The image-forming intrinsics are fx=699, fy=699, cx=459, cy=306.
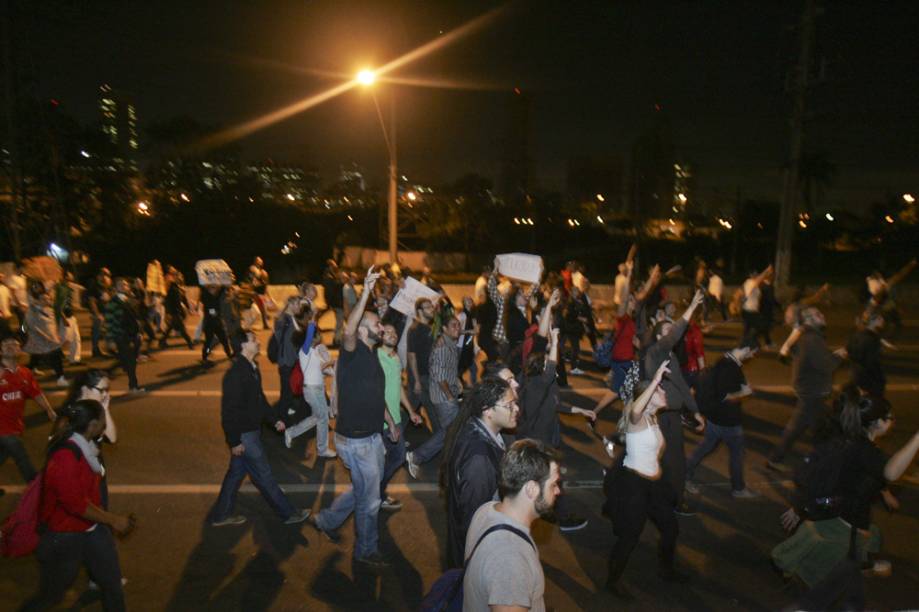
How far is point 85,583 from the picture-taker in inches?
200

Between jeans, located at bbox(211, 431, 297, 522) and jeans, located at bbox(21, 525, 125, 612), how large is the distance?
1634mm

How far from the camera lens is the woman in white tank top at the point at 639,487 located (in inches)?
190

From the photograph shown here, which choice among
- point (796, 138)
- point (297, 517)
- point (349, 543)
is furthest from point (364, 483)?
point (796, 138)

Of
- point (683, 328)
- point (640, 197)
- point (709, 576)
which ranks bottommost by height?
point (709, 576)

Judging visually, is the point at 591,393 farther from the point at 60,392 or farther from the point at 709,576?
the point at 60,392

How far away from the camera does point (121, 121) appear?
4559 cm

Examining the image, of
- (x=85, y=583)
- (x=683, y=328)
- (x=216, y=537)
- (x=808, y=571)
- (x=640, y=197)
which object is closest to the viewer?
(x=808, y=571)

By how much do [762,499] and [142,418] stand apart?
7678mm

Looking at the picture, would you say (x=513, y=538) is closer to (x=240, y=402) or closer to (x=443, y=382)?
(x=240, y=402)

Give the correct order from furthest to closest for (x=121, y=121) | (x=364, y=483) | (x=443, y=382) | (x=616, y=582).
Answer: (x=121, y=121) < (x=443, y=382) < (x=364, y=483) < (x=616, y=582)

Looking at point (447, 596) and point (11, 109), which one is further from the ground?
point (11, 109)

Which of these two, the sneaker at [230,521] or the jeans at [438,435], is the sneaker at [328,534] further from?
the jeans at [438,435]

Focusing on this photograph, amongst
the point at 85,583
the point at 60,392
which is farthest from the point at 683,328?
the point at 60,392

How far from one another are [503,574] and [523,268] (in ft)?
23.9
